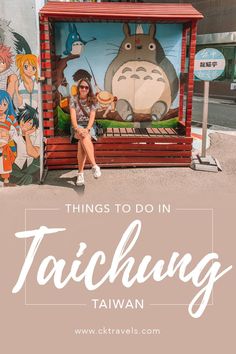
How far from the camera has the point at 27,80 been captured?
5742 mm

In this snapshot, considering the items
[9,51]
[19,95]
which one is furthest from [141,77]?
[9,51]

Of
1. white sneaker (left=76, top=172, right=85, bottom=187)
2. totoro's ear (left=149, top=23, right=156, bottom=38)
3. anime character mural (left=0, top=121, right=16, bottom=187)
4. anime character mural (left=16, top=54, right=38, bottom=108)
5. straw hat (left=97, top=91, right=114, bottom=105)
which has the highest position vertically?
totoro's ear (left=149, top=23, right=156, bottom=38)

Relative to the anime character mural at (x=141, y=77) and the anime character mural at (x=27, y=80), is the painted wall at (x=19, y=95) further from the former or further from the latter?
the anime character mural at (x=141, y=77)

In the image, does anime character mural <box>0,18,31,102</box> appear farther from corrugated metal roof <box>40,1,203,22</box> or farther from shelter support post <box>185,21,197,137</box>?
shelter support post <box>185,21,197,137</box>

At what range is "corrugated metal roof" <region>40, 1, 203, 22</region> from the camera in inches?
249

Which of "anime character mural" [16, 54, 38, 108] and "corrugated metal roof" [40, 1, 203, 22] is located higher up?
"corrugated metal roof" [40, 1, 203, 22]

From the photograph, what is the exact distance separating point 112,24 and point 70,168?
3.00 metres

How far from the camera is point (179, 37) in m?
7.59

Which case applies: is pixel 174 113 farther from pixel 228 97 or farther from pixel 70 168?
pixel 228 97

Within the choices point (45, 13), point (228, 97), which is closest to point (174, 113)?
point (45, 13)

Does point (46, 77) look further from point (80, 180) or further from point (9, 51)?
point (80, 180)

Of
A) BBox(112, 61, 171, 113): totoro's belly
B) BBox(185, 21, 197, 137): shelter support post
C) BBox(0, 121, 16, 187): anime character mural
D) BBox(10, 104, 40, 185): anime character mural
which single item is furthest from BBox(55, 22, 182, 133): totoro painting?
BBox(0, 121, 16, 187): anime character mural

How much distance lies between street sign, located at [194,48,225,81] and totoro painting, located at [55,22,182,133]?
91 centimetres

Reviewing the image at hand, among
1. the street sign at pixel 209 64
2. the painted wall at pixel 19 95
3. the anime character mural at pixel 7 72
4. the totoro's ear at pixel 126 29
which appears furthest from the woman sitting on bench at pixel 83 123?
the street sign at pixel 209 64
